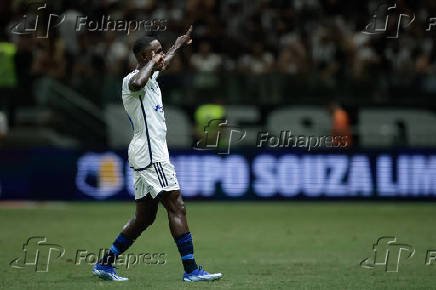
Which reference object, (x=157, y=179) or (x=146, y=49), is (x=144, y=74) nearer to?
(x=146, y=49)

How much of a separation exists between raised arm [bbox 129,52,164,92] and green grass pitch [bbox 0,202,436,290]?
2014 millimetres

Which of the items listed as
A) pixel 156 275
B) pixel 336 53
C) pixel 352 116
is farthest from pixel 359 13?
pixel 156 275

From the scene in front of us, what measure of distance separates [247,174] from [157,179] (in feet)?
35.1

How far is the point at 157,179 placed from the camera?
8.64m

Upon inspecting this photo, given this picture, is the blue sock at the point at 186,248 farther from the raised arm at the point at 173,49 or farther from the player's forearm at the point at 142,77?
the raised arm at the point at 173,49

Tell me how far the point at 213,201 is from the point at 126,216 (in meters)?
3.23

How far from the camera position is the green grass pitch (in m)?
8.87

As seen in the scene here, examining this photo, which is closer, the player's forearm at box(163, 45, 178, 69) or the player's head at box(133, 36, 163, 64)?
the player's head at box(133, 36, 163, 64)

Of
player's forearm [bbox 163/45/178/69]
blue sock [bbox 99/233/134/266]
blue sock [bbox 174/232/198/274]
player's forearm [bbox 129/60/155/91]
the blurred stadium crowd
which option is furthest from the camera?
the blurred stadium crowd

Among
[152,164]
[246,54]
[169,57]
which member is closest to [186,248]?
[152,164]

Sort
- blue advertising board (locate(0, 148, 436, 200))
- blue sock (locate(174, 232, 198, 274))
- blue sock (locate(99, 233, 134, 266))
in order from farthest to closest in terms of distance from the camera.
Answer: blue advertising board (locate(0, 148, 436, 200)) → blue sock (locate(99, 233, 134, 266)) → blue sock (locate(174, 232, 198, 274))

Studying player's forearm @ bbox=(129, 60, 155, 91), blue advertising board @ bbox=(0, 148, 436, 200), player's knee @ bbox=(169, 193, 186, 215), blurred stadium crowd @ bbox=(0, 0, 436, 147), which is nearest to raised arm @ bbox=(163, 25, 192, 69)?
player's forearm @ bbox=(129, 60, 155, 91)

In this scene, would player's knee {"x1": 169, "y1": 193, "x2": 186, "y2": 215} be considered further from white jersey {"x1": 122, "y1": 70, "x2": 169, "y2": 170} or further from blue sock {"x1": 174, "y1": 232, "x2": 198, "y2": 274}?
white jersey {"x1": 122, "y1": 70, "x2": 169, "y2": 170}

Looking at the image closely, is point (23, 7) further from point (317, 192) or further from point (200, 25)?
point (317, 192)
